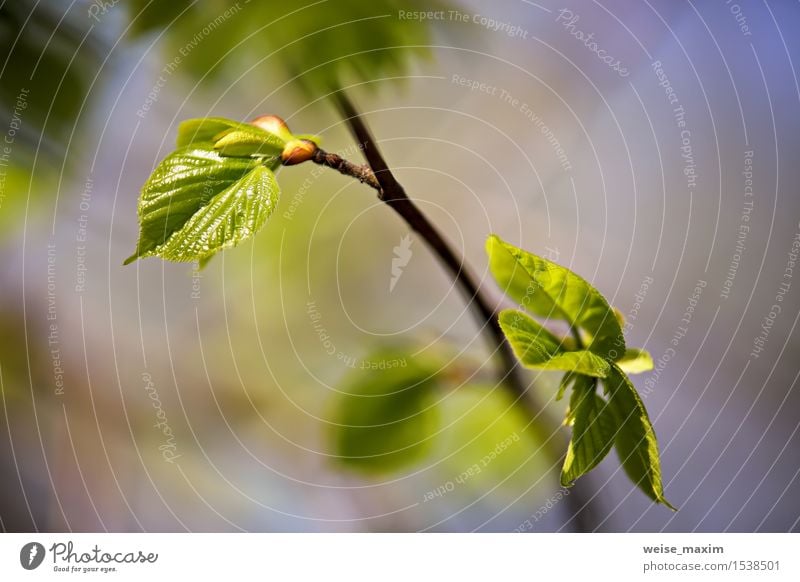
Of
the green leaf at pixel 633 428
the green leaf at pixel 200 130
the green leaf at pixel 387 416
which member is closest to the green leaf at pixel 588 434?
the green leaf at pixel 633 428

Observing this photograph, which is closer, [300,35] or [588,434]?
[588,434]

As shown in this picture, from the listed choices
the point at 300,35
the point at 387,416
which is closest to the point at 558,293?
the point at 387,416

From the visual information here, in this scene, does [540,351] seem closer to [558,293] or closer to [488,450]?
[558,293]

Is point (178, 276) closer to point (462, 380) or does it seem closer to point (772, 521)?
point (462, 380)

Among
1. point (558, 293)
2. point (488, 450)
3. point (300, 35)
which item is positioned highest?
point (300, 35)

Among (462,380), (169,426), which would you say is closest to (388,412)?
(462,380)

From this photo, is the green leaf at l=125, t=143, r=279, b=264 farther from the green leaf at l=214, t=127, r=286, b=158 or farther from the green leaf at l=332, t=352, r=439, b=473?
the green leaf at l=332, t=352, r=439, b=473
